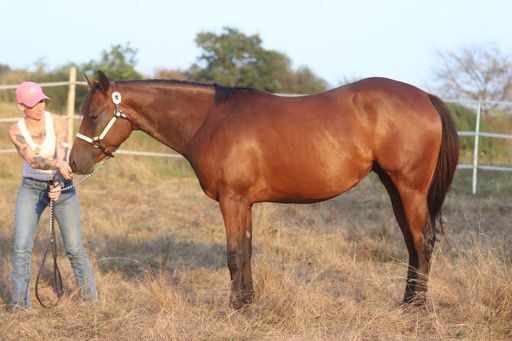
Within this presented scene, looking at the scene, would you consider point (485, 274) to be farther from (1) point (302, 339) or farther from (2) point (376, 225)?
(2) point (376, 225)

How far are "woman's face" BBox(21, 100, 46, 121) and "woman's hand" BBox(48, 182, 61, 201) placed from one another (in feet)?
1.80

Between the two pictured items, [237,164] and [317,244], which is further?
[317,244]

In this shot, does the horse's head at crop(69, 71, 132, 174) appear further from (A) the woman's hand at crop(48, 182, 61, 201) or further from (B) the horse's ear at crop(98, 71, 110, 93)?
(A) the woman's hand at crop(48, 182, 61, 201)

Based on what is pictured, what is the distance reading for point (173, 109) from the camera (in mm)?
5797

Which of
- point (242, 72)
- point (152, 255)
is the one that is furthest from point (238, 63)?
point (152, 255)

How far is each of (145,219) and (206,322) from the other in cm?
484

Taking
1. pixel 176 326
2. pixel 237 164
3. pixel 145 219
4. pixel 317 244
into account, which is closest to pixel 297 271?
pixel 317 244

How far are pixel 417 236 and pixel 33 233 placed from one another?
3094mm

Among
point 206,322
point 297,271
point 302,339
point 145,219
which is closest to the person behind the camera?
point 302,339

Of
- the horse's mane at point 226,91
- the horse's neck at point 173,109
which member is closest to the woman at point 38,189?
the horse's neck at point 173,109

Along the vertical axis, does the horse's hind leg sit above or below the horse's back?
below

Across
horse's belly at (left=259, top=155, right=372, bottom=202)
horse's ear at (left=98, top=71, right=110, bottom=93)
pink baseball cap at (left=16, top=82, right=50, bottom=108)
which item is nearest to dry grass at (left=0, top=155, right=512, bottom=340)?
horse's belly at (left=259, top=155, right=372, bottom=202)

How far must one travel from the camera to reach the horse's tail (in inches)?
224

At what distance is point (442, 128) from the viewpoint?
569 centimetres
